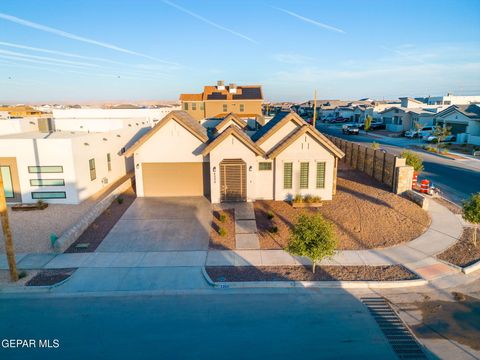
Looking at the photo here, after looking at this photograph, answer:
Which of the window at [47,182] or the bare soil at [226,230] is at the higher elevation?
the window at [47,182]

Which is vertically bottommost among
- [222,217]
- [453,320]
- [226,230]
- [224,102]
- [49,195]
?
[453,320]

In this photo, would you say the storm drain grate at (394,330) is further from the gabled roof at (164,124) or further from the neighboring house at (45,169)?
the neighboring house at (45,169)

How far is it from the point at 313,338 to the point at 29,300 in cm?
904

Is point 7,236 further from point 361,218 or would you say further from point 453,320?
point 361,218

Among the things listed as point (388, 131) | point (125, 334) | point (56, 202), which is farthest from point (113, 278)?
point (388, 131)

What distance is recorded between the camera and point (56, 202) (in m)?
20.2

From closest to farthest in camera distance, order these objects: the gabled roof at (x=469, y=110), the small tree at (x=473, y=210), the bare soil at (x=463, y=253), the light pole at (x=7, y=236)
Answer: the light pole at (x=7, y=236), the bare soil at (x=463, y=253), the small tree at (x=473, y=210), the gabled roof at (x=469, y=110)

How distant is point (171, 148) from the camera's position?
69.5 feet

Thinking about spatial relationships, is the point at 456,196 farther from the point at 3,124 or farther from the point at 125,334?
the point at 3,124

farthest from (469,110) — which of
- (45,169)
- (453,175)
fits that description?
(45,169)

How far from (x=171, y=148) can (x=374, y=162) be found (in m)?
15.4

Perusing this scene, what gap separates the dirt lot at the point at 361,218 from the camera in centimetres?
1497

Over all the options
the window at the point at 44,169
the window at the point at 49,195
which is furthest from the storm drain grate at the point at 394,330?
the window at the point at 44,169

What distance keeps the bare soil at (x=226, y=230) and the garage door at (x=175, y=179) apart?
374cm
